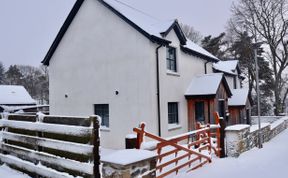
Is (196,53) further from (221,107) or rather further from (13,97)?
(13,97)

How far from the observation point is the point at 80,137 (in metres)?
4.16

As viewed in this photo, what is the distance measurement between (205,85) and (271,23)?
63.3ft

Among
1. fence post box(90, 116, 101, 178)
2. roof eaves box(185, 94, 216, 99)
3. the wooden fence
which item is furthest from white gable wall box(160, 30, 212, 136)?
fence post box(90, 116, 101, 178)

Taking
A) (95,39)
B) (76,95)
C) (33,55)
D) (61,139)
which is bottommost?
(61,139)

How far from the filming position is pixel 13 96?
34.2 m

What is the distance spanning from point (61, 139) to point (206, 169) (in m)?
4.13

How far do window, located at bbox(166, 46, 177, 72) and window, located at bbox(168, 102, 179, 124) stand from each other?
1.92 meters

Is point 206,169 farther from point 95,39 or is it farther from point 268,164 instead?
point 95,39

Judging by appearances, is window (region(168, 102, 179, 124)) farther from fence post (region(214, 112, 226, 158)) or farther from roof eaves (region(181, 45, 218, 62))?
fence post (region(214, 112, 226, 158))

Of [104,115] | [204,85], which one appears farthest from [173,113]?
[104,115]

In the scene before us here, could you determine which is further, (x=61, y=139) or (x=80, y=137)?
(x=61, y=139)

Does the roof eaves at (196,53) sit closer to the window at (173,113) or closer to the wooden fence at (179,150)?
the window at (173,113)

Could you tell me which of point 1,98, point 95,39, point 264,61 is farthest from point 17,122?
point 264,61

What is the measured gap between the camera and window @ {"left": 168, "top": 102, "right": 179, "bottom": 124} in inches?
A: 505
